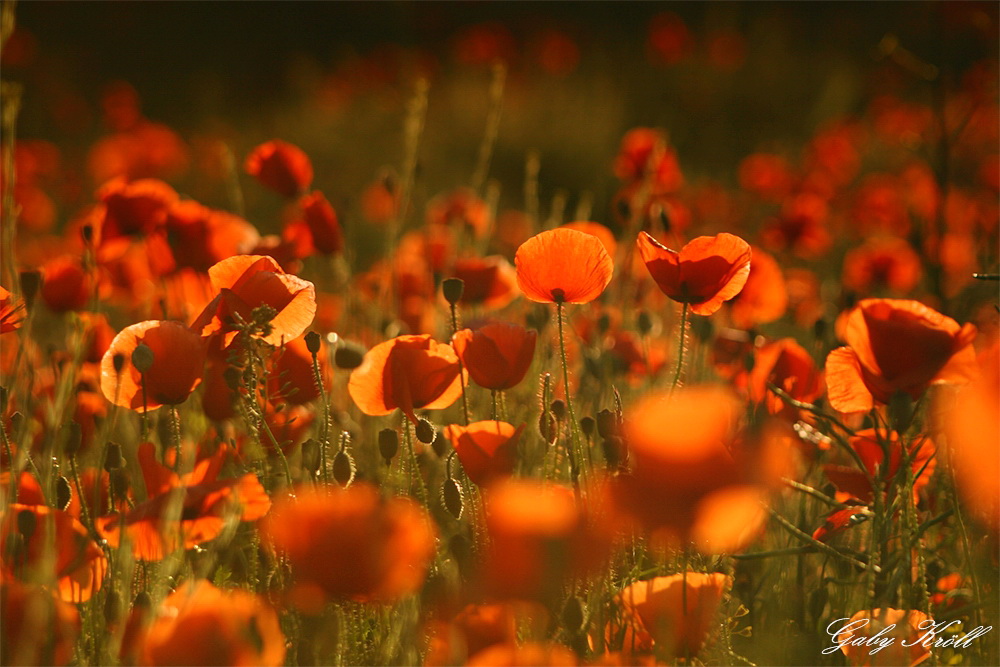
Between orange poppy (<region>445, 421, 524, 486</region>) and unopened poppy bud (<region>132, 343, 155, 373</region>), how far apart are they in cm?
37

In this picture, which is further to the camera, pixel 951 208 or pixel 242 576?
pixel 951 208

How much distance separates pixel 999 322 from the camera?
1.86 m

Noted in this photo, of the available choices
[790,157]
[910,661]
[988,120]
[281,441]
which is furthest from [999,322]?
[790,157]

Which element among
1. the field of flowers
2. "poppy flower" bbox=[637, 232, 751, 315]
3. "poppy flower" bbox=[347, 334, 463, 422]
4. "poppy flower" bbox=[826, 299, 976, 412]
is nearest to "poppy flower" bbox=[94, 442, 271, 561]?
the field of flowers

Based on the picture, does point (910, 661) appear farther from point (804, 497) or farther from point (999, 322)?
point (999, 322)

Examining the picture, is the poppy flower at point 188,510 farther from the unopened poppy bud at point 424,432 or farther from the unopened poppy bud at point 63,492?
the unopened poppy bud at point 424,432

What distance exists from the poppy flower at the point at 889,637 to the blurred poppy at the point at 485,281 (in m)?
0.97

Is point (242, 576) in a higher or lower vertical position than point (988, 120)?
lower

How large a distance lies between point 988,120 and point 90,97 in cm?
832

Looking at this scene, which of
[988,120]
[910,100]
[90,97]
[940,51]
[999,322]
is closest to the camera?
[999,322]

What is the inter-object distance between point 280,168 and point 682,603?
154cm

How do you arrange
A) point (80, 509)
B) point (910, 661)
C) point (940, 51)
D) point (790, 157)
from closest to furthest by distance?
point (910, 661)
point (80, 509)
point (940, 51)
point (790, 157)

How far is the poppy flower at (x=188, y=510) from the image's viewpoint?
3.79 feet

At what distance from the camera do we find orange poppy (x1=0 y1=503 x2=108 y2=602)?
3.80 feet
